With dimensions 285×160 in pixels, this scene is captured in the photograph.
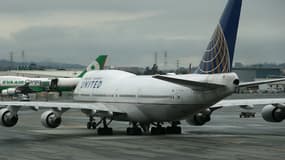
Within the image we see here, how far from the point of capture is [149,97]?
3841 cm

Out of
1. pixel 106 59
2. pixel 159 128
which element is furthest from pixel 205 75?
pixel 106 59

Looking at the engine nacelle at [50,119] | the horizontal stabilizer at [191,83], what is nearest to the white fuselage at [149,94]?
the horizontal stabilizer at [191,83]

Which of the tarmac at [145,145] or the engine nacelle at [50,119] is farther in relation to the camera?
the engine nacelle at [50,119]

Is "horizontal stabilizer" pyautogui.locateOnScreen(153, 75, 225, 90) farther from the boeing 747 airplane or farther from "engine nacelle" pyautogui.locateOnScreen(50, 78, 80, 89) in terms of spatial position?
"engine nacelle" pyautogui.locateOnScreen(50, 78, 80, 89)

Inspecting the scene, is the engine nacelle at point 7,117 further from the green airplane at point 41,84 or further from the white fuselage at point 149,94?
the green airplane at point 41,84

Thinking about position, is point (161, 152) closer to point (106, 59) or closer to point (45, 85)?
point (106, 59)

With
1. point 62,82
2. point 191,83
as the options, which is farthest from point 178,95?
point 62,82

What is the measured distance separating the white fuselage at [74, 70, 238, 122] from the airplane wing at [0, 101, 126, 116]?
23.4 inches

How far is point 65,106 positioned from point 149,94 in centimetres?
586

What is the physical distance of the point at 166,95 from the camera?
120 ft

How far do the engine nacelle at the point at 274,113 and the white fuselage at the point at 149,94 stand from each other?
742 cm

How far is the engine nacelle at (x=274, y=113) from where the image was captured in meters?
40.2

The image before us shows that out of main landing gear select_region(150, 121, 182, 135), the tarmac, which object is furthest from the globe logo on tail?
main landing gear select_region(150, 121, 182, 135)

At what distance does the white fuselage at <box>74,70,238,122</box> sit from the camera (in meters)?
34.1
